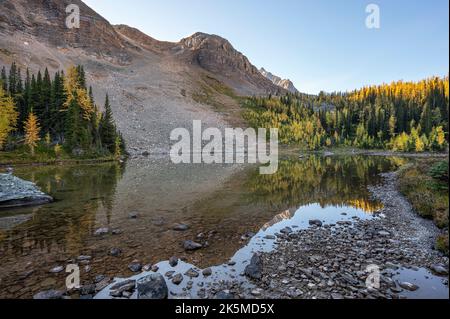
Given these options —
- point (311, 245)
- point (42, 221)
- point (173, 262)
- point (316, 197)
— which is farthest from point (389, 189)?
point (42, 221)

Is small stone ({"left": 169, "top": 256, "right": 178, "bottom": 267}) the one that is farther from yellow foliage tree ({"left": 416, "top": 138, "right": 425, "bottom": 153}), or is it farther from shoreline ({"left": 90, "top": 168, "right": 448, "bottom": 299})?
yellow foliage tree ({"left": 416, "top": 138, "right": 425, "bottom": 153})

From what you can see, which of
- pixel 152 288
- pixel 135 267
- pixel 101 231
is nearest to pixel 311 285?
pixel 152 288

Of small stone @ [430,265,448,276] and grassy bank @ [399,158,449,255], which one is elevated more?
grassy bank @ [399,158,449,255]

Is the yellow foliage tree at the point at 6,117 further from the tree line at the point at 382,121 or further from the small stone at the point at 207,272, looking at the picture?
the tree line at the point at 382,121

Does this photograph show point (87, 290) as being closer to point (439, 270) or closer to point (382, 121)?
point (439, 270)

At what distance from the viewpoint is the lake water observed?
38.6 ft

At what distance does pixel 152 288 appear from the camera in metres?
9.09

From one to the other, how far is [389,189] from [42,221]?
3376 cm

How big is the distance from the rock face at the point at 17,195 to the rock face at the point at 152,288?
2030 cm

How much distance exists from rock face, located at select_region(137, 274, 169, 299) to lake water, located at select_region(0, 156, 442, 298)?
7.11 ft

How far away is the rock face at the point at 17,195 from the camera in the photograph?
22.2 m

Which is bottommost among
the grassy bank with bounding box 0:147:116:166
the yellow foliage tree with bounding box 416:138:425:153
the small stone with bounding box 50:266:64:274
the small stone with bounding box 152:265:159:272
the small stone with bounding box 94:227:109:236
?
the small stone with bounding box 152:265:159:272

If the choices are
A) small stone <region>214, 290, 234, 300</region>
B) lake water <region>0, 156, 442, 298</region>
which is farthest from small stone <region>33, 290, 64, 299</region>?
small stone <region>214, 290, 234, 300</region>

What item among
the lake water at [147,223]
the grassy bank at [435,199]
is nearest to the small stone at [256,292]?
the lake water at [147,223]
